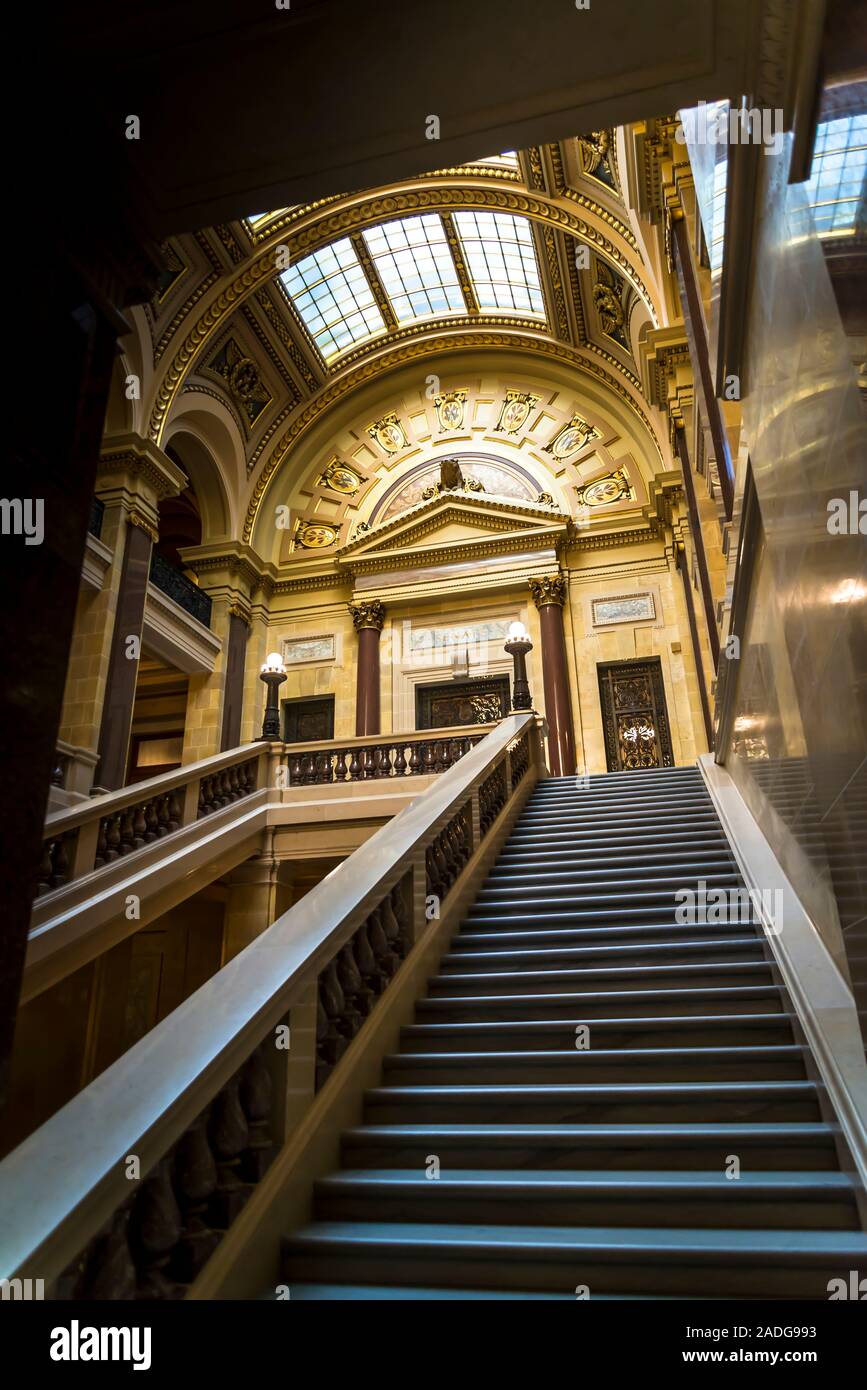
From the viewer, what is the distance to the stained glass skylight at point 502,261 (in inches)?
638

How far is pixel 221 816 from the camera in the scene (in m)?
9.73

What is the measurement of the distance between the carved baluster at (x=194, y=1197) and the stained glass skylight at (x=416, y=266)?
16397 mm

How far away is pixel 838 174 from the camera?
8.27 feet

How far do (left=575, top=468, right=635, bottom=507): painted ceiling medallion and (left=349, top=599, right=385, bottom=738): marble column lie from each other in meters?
4.42

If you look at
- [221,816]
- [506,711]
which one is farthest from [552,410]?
[221,816]

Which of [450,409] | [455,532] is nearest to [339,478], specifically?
[450,409]

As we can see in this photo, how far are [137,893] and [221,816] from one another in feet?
6.90

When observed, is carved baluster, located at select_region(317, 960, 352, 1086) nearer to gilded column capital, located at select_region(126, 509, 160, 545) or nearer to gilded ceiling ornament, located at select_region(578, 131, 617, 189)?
gilded column capital, located at select_region(126, 509, 160, 545)

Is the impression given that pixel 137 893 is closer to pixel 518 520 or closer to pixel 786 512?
pixel 786 512

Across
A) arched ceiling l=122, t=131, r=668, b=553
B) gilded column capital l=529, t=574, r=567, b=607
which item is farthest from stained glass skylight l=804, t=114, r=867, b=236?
gilded column capital l=529, t=574, r=567, b=607

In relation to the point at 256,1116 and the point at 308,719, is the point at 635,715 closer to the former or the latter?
the point at 308,719

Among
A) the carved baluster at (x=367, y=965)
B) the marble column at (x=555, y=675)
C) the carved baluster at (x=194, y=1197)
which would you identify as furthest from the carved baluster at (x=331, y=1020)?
the marble column at (x=555, y=675)

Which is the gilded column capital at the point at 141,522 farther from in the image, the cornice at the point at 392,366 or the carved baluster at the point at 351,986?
the carved baluster at the point at 351,986

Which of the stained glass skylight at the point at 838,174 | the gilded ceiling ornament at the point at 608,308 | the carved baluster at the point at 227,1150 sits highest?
the gilded ceiling ornament at the point at 608,308
